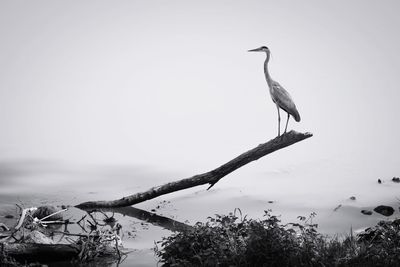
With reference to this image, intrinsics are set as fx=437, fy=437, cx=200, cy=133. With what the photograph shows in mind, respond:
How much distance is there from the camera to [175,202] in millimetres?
15367

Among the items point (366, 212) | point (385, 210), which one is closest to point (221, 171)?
point (366, 212)

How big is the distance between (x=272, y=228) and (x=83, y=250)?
4.04 metres

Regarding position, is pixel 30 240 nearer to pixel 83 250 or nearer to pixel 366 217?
pixel 83 250

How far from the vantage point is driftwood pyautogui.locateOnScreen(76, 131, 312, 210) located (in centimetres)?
1295

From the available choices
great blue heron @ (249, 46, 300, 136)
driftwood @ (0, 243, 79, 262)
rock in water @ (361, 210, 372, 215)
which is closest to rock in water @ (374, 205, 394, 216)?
rock in water @ (361, 210, 372, 215)

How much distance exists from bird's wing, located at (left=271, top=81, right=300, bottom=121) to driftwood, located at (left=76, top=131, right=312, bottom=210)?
1.03 m

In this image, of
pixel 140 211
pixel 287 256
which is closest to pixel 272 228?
pixel 287 256

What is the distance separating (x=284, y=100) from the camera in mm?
13859

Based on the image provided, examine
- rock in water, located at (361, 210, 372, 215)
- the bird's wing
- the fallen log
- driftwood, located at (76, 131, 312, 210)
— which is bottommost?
rock in water, located at (361, 210, 372, 215)

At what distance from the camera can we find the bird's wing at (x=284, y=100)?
13711 mm

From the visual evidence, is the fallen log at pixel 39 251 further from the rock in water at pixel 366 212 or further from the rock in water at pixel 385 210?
the rock in water at pixel 385 210

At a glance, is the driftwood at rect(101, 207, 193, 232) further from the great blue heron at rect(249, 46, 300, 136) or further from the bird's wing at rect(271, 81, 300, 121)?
the bird's wing at rect(271, 81, 300, 121)

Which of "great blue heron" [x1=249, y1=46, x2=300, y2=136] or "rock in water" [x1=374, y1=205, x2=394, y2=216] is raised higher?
"great blue heron" [x1=249, y1=46, x2=300, y2=136]

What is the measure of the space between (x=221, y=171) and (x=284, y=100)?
304cm
